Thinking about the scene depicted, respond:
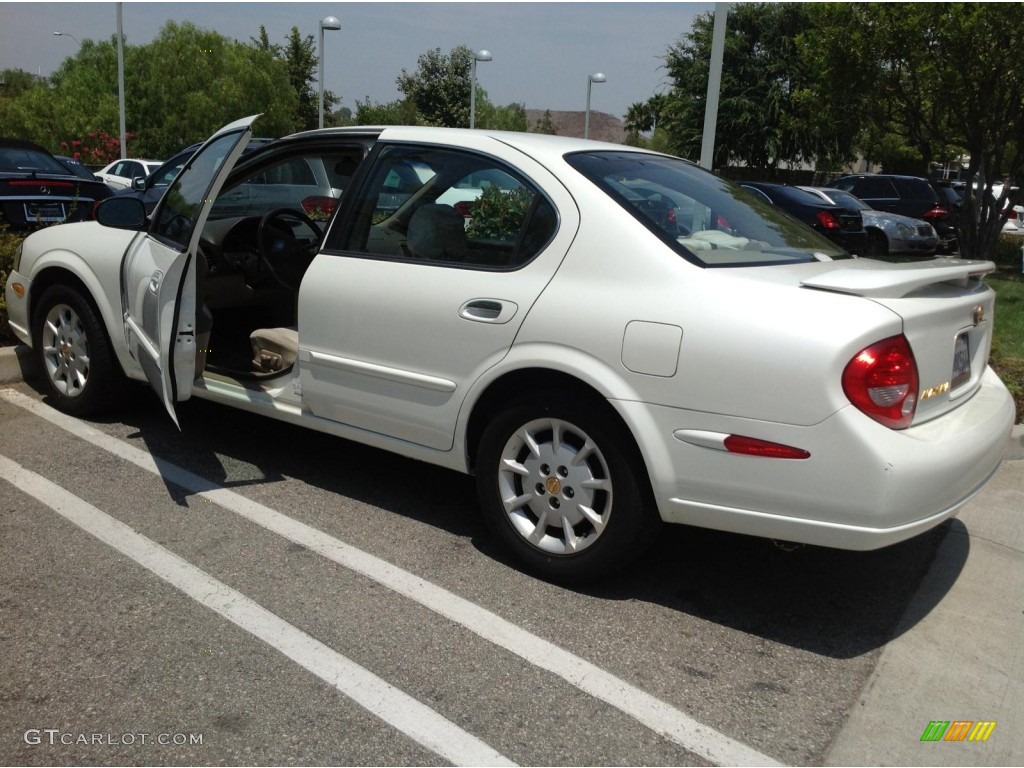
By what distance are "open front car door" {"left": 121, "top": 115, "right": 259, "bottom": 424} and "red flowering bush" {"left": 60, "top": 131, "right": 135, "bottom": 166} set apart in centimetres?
2454

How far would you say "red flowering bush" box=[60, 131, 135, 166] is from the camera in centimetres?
2741

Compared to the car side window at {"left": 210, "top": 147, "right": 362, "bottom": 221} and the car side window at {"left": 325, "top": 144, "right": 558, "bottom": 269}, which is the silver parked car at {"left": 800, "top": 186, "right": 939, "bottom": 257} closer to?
the car side window at {"left": 210, "top": 147, "right": 362, "bottom": 221}

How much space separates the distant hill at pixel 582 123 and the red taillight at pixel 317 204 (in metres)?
72.7

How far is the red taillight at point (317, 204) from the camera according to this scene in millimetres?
6676

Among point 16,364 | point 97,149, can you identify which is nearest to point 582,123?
point 97,149

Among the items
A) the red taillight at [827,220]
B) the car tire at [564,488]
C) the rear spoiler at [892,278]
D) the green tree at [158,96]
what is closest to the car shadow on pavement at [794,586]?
the car tire at [564,488]

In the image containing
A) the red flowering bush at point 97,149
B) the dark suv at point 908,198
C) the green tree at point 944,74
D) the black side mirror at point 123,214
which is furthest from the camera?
the red flowering bush at point 97,149

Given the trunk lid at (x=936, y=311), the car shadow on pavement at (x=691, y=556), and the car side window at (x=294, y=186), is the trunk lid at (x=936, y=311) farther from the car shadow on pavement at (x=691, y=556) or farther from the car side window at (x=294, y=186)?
the car side window at (x=294, y=186)

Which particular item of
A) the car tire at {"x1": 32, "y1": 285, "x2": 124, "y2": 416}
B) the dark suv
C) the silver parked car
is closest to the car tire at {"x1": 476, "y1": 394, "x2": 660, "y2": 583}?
the car tire at {"x1": 32, "y1": 285, "x2": 124, "y2": 416}

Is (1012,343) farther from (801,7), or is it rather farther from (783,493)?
(801,7)

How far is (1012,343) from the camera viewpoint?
26.7 feet

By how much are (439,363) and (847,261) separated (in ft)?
5.60

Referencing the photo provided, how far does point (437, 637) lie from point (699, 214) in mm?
1885

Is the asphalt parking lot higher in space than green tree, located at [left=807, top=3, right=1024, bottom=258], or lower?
lower
